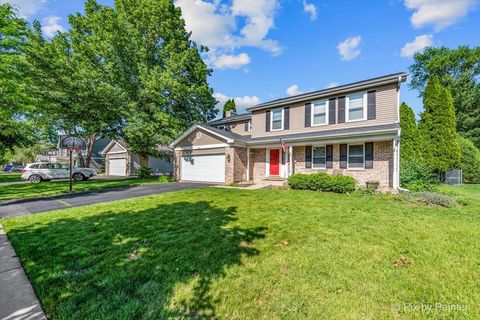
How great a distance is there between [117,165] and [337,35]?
29457 mm

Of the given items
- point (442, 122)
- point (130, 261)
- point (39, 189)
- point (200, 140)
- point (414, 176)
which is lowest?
point (39, 189)

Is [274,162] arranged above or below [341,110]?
below

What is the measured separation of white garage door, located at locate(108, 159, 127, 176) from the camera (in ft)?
96.4

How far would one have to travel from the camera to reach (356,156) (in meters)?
12.3

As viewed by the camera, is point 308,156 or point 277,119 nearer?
point 308,156

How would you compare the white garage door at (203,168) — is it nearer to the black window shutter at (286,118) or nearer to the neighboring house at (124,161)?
the black window shutter at (286,118)

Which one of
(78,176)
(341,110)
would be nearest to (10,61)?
(78,176)

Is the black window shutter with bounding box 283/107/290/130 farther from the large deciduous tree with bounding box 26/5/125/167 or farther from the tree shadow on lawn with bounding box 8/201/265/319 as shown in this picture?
the large deciduous tree with bounding box 26/5/125/167

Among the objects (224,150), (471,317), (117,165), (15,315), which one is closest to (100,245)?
(15,315)

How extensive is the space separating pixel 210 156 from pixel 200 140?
156cm

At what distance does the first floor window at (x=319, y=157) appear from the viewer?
1329 cm

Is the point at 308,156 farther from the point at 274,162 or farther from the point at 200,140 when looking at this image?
the point at 200,140

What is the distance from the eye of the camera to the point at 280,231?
503 cm

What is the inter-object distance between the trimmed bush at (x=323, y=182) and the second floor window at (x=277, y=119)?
Answer: 4351mm
